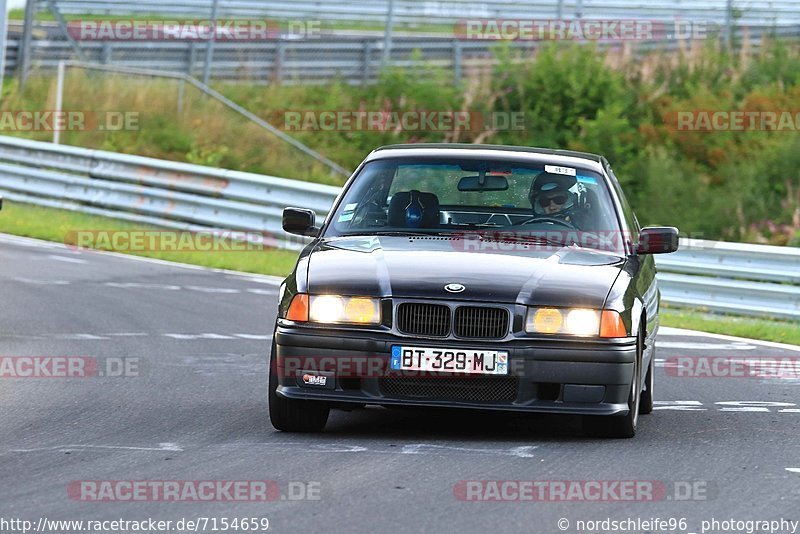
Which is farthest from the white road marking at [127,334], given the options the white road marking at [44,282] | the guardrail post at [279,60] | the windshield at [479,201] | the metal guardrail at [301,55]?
the guardrail post at [279,60]

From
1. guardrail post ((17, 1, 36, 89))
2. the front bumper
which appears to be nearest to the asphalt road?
the front bumper

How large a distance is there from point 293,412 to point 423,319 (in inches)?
34.5

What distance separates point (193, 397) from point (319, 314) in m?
1.92

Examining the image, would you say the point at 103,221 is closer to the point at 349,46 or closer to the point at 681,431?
the point at 349,46

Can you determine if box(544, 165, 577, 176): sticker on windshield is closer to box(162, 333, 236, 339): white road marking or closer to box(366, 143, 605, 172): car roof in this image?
box(366, 143, 605, 172): car roof

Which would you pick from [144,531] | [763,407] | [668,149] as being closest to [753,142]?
[668,149]

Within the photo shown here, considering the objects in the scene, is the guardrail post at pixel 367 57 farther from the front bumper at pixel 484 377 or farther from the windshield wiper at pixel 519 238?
the front bumper at pixel 484 377

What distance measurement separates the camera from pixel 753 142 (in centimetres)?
2581

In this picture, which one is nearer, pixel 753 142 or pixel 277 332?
pixel 277 332

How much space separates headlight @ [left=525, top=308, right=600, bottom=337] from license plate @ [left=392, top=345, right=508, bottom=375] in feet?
0.70

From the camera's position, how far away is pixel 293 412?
27.5 feet

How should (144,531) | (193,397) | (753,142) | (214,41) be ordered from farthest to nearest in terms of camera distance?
(214,41)
(753,142)
(193,397)
(144,531)

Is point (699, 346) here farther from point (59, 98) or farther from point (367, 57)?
point (367, 57)

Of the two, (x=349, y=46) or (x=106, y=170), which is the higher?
(x=349, y=46)
